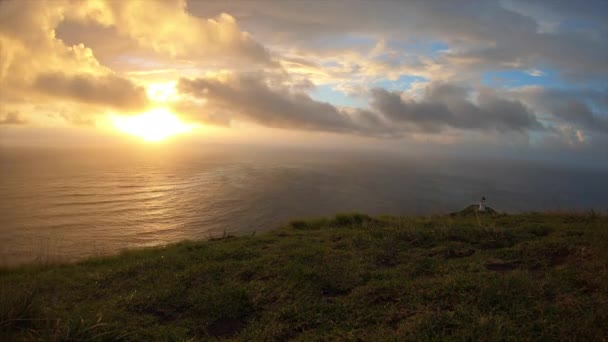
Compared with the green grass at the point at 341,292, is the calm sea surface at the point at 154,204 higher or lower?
lower

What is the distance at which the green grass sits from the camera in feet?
16.9

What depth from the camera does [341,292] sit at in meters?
7.08

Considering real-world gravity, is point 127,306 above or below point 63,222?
above

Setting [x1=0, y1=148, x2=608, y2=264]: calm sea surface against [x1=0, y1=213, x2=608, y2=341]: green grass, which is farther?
[x1=0, y1=148, x2=608, y2=264]: calm sea surface

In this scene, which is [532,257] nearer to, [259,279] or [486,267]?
[486,267]

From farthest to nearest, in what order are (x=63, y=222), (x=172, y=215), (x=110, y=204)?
(x=110, y=204) < (x=172, y=215) < (x=63, y=222)

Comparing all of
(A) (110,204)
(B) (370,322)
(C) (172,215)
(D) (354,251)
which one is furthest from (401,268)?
(A) (110,204)

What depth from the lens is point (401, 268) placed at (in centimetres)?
805

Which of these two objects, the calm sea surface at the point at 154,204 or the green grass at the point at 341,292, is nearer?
the green grass at the point at 341,292

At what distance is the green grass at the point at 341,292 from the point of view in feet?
16.9

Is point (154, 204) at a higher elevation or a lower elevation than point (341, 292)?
lower

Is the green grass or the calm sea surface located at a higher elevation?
the green grass

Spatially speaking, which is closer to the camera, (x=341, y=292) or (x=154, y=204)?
(x=341, y=292)

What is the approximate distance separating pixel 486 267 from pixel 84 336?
28.1ft
